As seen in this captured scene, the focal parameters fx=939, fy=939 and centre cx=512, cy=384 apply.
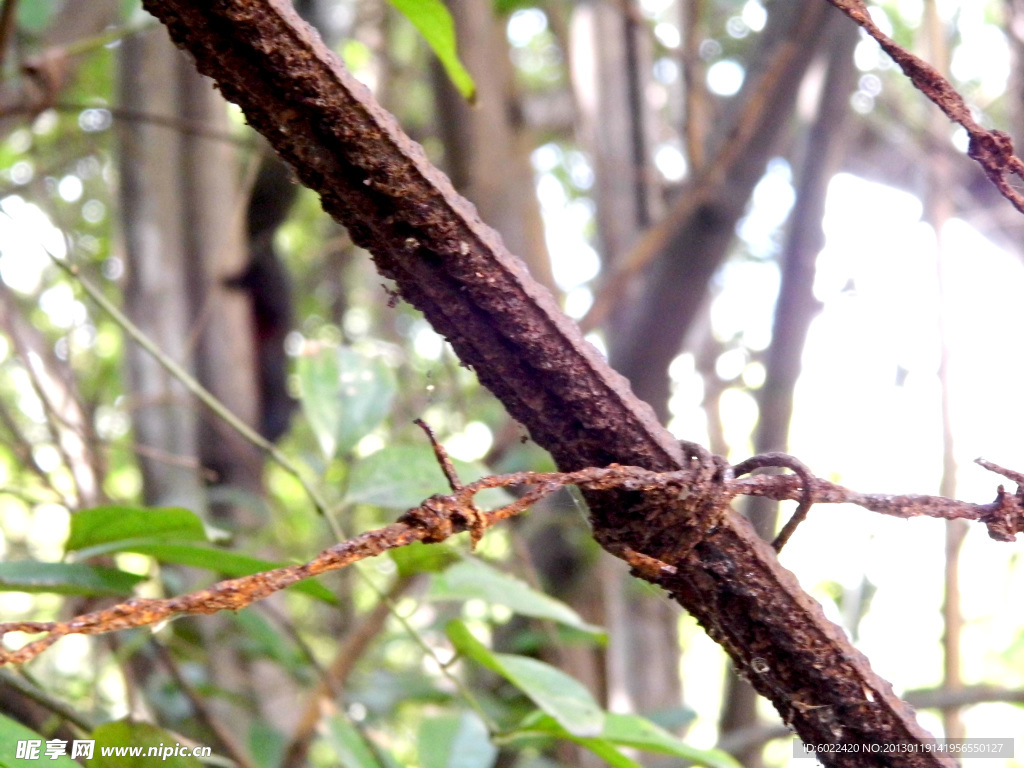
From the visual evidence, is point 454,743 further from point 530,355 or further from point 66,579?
point 530,355

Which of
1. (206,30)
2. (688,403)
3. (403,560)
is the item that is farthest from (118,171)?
(206,30)

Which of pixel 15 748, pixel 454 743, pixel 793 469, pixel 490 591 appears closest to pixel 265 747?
pixel 454 743

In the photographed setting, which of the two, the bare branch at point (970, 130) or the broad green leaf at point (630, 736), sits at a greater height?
the bare branch at point (970, 130)

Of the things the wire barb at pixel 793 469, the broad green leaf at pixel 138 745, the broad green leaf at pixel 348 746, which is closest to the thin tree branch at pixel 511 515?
the wire barb at pixel 793 469

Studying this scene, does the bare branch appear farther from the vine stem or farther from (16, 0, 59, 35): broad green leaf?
(16, 0, 59, 35): broad green leaf

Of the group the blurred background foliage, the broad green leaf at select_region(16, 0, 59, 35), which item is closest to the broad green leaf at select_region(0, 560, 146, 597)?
the blurred background foliage

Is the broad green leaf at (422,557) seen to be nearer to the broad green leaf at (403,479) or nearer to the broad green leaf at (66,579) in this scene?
the broad green leaf at (403,479)

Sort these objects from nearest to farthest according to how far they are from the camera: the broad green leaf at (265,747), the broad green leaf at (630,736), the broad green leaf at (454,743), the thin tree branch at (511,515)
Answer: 1. the thin tree branch at (511,515)
2. the broad green leaf at (630,736)
3. the broad green leaf at (454,743)
4. the broad green leaf at (265,747)
